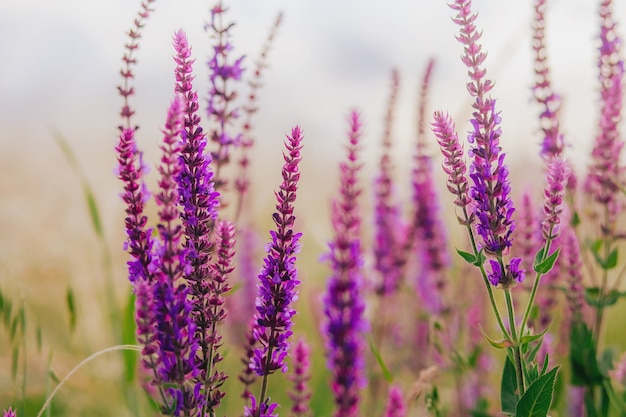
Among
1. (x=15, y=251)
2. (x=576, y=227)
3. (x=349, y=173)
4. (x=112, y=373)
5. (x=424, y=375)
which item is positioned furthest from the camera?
(x=15, y=251)

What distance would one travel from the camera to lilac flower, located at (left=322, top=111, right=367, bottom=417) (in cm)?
246

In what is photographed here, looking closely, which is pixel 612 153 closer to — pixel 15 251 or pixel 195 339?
pixel 195 339

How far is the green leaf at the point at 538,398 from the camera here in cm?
164

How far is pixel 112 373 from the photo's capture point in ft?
11.3

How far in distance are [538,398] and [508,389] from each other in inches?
11.0

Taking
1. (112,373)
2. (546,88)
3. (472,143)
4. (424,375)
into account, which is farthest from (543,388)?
(112,373)

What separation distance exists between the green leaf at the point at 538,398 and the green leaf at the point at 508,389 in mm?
204

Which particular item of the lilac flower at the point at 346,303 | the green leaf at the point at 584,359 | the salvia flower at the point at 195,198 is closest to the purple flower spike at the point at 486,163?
the salvia flower at the point at 195,198

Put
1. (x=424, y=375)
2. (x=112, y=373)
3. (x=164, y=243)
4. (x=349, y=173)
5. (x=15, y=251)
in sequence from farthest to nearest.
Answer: (x=15, y=251)
(x=112, y=373)
(x=349, y=173)
(x=424, y=375)
(x=164, y=243)

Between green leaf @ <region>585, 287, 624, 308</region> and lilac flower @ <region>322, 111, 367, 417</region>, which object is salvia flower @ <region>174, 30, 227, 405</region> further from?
green leaf @ <region>585, 287, 624, 308</region>

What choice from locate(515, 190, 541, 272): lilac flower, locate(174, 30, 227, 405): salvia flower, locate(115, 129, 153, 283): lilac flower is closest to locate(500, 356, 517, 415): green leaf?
locate(515, 190, 541, 272): lilac flower

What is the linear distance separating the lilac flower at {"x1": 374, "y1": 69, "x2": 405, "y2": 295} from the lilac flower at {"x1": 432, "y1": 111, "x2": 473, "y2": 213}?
1.77m

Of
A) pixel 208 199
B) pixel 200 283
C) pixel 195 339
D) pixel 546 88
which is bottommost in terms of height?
pixel 195 339

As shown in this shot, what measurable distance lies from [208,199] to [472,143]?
0.56 metres
